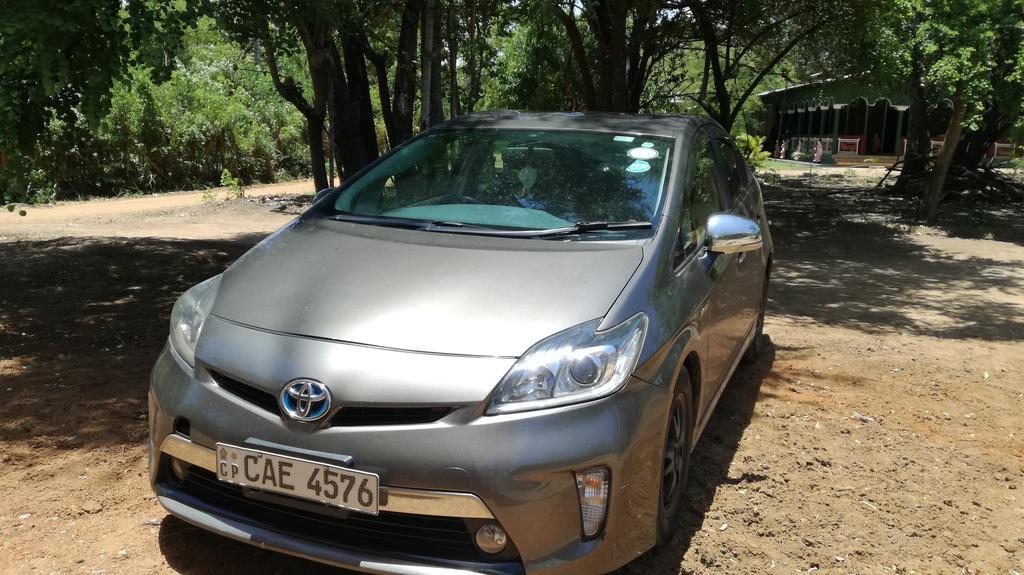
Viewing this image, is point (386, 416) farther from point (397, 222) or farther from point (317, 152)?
point (317, 152)

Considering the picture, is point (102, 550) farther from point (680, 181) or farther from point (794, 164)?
point (794, 164)

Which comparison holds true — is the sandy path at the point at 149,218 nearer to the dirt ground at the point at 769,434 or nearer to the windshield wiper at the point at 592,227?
the dirt ground at the point at 769,434

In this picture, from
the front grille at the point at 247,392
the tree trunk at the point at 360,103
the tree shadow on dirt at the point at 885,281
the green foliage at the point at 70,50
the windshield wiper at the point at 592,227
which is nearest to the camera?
the front grille at the point at 247,392

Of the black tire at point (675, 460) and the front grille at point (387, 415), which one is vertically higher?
the front grille at point (387, 415)

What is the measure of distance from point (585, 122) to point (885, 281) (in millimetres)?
6649

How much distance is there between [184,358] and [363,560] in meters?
0.96

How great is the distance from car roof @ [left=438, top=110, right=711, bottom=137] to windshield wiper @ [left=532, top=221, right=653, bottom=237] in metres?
0.83

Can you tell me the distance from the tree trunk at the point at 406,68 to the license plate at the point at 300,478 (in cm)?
811

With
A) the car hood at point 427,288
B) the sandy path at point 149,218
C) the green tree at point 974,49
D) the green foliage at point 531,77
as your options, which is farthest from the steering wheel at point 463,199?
the green foliage at point 531,77

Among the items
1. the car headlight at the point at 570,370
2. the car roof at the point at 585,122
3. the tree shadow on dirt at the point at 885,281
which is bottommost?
the tree shadow on dirt at the point at 885,281

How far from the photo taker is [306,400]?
2.44 meters

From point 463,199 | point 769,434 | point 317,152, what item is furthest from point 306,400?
point 317,152

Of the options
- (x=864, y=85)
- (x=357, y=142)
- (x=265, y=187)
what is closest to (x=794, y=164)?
(x=864, y=85)

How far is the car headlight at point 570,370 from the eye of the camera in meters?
2.42
